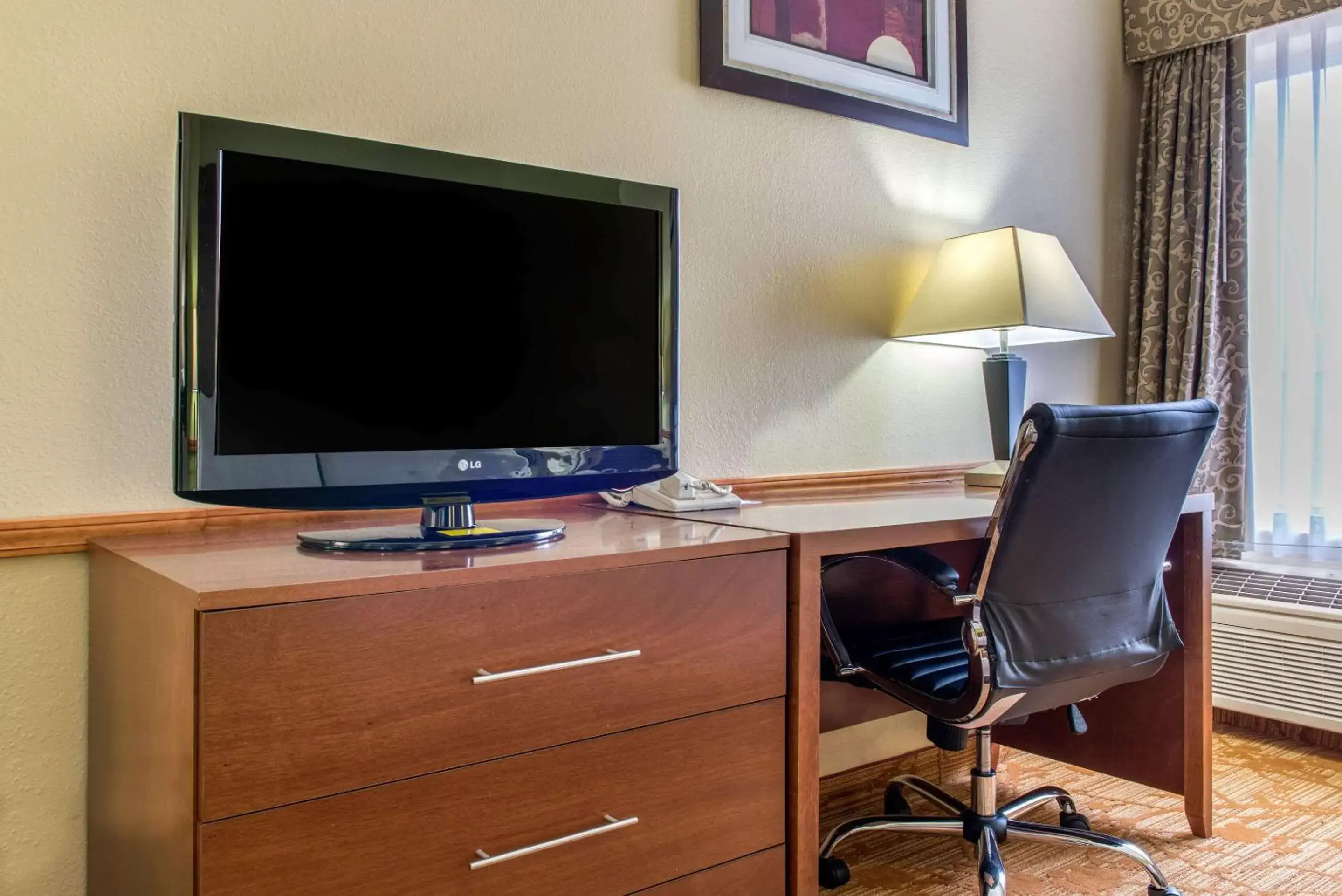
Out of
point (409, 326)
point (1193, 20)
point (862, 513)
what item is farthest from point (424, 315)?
point (1193, 20)

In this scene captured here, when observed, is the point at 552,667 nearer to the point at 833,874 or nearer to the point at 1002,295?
the point at 833,874

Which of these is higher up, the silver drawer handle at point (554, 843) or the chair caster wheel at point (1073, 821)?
the silver drawer handle at point (554, 843)

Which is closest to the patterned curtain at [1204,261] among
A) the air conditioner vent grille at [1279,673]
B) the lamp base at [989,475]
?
the air conditioner vent grille at [1279,673]

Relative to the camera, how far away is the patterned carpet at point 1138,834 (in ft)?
5.61

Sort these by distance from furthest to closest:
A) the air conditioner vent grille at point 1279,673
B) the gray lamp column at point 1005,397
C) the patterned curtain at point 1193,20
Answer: the patterned curtain at point 1193,20, the air conditioner vent grille at point 1279,673, the gray lamp column at point 1005,397

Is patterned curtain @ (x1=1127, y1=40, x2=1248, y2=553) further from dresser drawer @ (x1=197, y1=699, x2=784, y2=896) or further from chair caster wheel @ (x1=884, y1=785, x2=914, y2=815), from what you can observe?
dresser drawer @ (x1=197, y1=699, x2=784, y2=896)

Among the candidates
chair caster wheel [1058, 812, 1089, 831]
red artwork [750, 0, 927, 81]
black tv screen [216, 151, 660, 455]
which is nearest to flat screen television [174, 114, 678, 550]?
black tv screen [216, 151, 660, 455]

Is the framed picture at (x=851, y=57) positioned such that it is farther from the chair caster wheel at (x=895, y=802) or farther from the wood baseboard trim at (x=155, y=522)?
the chair caster wheel at (x=895, y=802)

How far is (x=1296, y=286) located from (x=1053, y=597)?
170 cm

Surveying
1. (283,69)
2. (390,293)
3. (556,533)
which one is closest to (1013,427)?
(556,533)

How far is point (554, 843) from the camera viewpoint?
1067 millimetres

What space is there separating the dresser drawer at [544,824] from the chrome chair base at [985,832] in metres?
0.50

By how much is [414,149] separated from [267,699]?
0.75 m

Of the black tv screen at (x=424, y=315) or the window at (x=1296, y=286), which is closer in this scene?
the black tv screen at (x=424, y=315)
